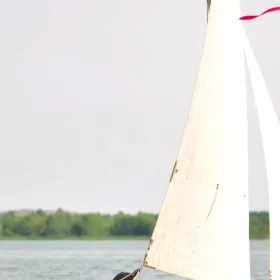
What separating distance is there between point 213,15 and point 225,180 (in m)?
2.94

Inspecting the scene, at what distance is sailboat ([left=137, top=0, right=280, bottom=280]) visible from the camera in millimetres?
20688

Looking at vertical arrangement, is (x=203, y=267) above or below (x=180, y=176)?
below

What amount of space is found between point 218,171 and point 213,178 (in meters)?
0.16

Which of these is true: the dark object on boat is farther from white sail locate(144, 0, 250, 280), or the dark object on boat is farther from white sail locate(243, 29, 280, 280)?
white sail locate(243, 29, 280, 280)

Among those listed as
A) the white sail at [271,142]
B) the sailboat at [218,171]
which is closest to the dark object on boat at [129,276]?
the sailboat at [218,171]

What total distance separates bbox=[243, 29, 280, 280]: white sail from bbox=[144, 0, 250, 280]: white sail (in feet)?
1.10

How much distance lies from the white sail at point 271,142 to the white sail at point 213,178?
334mm

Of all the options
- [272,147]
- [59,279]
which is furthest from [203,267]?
[59,279]

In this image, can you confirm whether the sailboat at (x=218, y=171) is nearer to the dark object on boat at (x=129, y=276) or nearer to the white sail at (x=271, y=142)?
the white sail at (x=271, y=142)

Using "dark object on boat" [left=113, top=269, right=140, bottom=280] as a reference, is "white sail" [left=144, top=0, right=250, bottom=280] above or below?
above

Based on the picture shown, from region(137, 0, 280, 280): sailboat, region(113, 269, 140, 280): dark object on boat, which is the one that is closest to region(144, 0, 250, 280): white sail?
region(137, 0, 280, 280): sailboat

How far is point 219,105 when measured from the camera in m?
21.0

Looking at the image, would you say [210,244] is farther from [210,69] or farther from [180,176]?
[210,69]

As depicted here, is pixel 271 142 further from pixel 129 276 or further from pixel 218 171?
pixel 129 276
